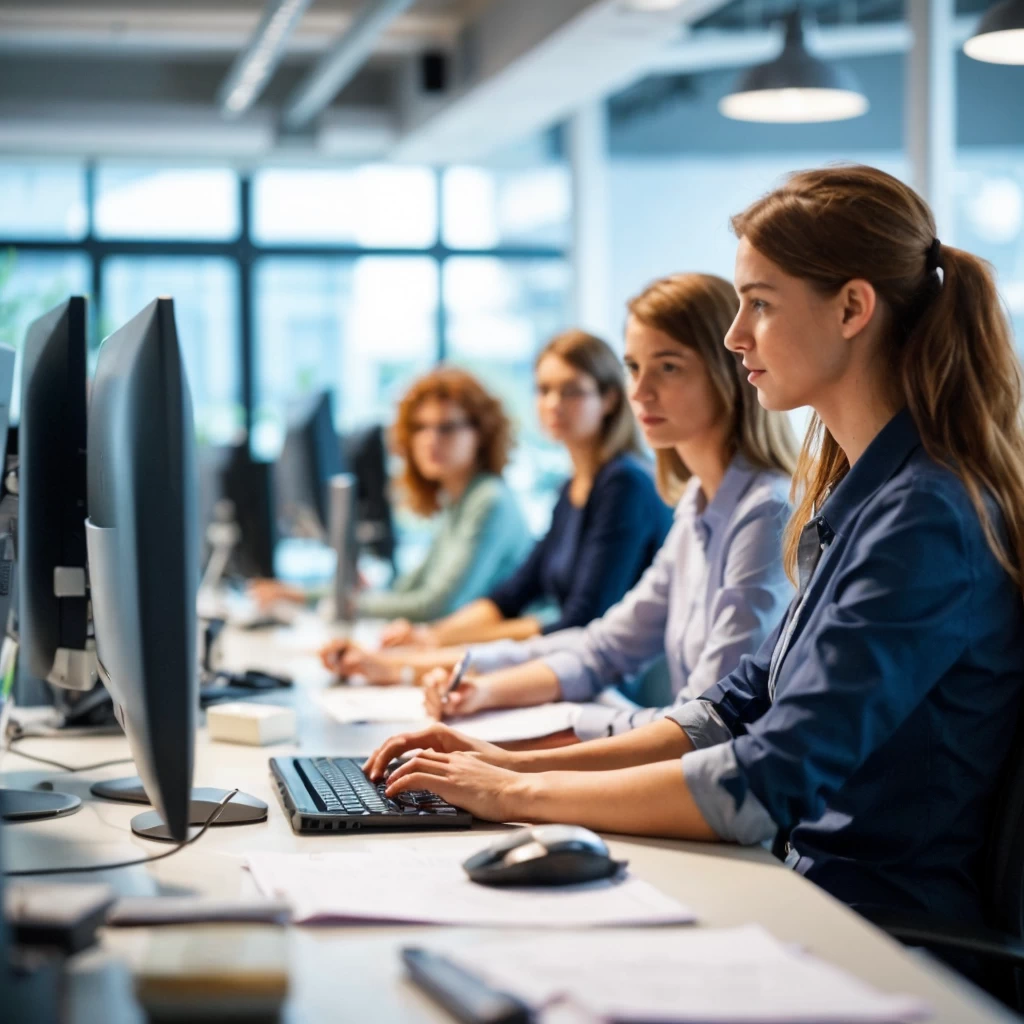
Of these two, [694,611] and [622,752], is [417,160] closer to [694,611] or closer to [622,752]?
[694,611]

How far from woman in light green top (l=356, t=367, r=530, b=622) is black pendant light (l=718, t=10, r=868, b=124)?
1.14 meters

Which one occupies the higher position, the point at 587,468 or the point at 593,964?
the point at 587,468

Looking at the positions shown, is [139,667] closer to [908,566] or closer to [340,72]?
[908,566]

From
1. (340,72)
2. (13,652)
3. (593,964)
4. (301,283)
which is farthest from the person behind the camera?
(301,283)

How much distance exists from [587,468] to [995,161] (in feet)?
5.33

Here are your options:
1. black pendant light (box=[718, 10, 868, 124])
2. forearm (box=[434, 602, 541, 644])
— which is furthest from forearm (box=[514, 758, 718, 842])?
black pendant light (box=[718, 10, 868, 124])

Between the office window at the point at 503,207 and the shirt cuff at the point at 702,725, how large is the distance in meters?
6.55

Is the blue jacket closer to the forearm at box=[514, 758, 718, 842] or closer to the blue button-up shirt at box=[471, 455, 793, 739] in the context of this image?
the blue button-up shirt at box=[471, 455, 793, 739]

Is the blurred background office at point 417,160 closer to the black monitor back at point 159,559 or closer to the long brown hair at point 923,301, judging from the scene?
the long brown hair at point 923,301

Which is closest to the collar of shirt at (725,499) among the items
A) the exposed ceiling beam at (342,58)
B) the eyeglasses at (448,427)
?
the eyeglasses at (448,427)

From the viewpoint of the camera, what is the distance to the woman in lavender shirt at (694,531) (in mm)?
1952

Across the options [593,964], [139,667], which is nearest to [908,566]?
[593,964]

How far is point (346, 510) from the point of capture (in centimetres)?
327

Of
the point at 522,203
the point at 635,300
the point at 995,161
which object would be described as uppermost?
the point at 522,203
